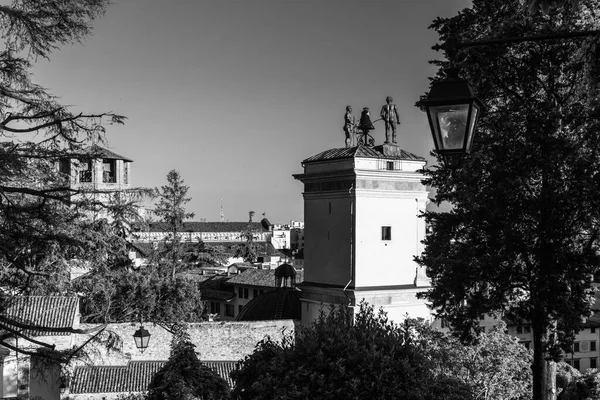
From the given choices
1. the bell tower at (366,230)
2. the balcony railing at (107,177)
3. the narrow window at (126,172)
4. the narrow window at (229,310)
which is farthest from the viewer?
the narrow window at (229,310)

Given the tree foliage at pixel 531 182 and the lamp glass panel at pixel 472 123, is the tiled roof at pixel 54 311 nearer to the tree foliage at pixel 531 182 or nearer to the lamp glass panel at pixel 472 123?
the tree foliage at pixel 531 182

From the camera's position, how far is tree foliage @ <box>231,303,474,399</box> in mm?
7145

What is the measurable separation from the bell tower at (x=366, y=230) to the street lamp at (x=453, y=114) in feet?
67.4

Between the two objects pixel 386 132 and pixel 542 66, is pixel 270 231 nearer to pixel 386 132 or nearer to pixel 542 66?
pixel 386 132

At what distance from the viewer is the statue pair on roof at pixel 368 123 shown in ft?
85.8

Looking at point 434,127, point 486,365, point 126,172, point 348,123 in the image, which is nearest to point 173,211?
point 126,172

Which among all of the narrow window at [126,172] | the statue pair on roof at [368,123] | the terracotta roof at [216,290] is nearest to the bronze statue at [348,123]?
the statue pair on roof at [368,123]

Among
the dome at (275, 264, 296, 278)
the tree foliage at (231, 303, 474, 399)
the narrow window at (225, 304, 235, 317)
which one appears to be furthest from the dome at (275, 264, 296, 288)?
the tree foliage at (231, 303, 474, 399)

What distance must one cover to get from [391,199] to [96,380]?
39.2ft

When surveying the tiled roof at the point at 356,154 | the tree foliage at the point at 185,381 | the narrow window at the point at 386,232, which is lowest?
the tree foliage at the point at 185,381

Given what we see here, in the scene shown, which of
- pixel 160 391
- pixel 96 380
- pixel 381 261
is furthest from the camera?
pixel 381 261

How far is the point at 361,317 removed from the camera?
8.26m

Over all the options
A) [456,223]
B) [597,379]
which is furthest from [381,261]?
[456,223]

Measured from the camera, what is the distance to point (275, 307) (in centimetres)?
2909
